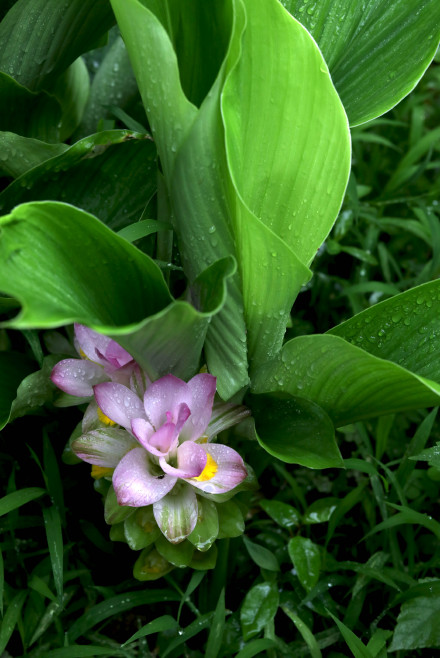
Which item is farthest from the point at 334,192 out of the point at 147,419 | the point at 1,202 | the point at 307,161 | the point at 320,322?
the point at 320,322

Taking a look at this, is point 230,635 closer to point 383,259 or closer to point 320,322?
point 320,322

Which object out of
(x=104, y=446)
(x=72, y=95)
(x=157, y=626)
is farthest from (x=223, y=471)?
(x=72, y=95)

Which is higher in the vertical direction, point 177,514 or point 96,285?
point 96,285

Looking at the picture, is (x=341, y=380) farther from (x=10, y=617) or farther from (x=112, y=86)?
(x=112, y=86)

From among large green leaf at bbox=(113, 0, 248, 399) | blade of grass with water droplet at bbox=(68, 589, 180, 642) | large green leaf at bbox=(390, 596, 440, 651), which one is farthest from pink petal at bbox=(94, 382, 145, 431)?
large green leaf at bbox=(390, 596, 440, 651)

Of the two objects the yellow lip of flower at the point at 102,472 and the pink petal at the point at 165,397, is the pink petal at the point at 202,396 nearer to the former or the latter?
the pink petal at the point at 165,397

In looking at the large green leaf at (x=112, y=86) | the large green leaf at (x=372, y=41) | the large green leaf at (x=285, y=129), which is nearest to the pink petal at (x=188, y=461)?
the large green leaf at (x=285, y=129)

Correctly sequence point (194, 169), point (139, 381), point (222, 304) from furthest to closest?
point (139, 381) < point (194, 169) < point (222, 304)
